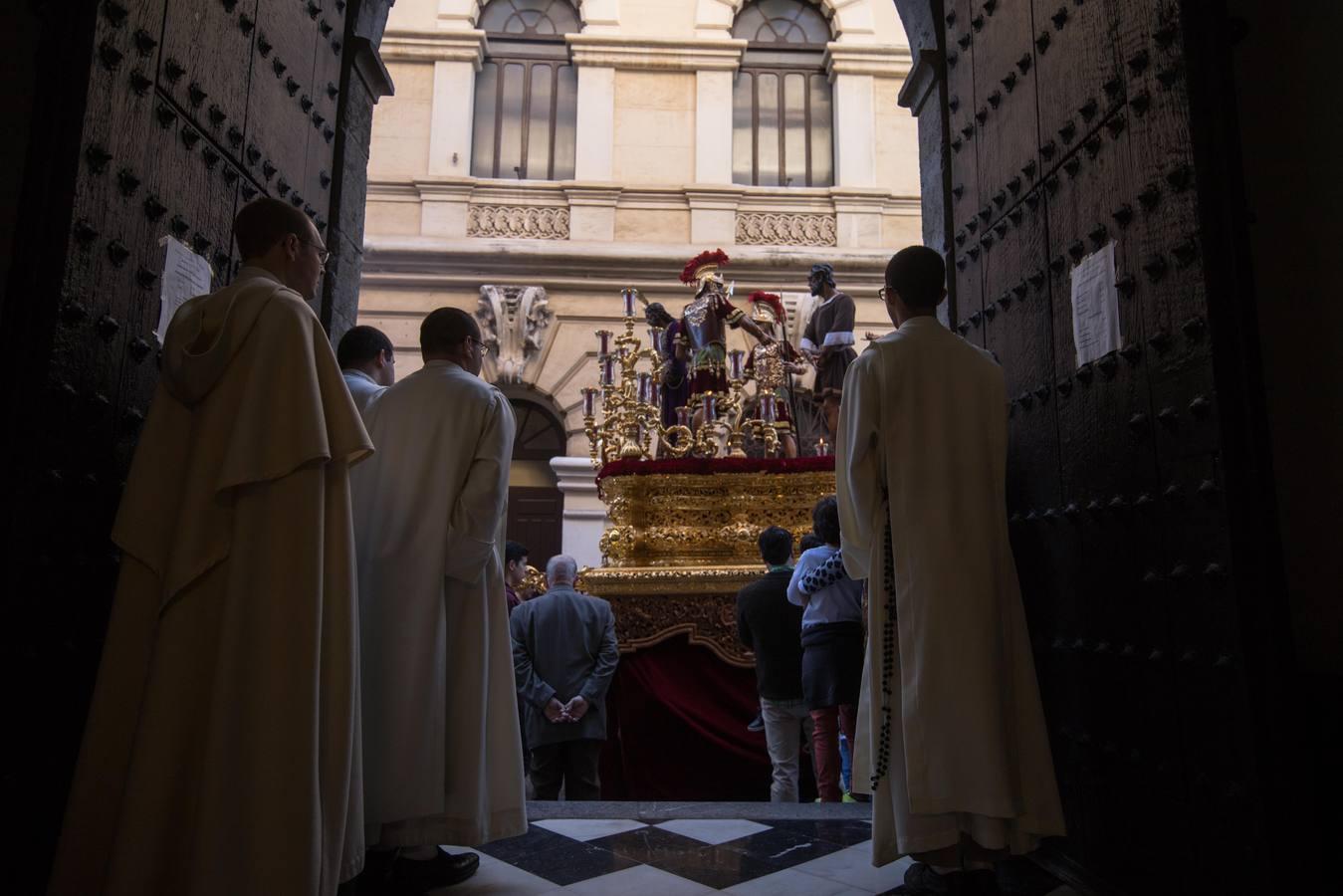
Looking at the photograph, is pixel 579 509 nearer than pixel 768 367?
No

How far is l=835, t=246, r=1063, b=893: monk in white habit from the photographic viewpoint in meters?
2.52

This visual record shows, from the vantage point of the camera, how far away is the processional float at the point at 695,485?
6496 millimetres

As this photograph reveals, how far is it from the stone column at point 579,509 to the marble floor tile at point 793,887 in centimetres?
963

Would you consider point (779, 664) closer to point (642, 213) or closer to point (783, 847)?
point (783, 847)

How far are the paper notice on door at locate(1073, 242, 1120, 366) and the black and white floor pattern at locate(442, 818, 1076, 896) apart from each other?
1578 mm

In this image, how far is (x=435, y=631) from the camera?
2.94 metres

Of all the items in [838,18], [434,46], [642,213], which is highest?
[838,18]

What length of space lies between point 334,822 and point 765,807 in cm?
220

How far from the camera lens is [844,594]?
4.70m

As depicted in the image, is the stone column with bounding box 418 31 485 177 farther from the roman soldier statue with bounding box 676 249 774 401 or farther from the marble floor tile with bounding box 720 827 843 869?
the marble floor tile with bounding box 720 827 843 869

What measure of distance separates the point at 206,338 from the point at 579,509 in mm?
10658

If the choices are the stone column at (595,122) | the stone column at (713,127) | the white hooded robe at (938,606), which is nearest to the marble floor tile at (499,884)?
the white hooded robe at (938,606)

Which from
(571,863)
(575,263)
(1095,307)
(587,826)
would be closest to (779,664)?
(587,826)

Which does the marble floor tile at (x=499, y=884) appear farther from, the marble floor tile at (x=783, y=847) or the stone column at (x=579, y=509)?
the stone column at (x=579, y=509)
